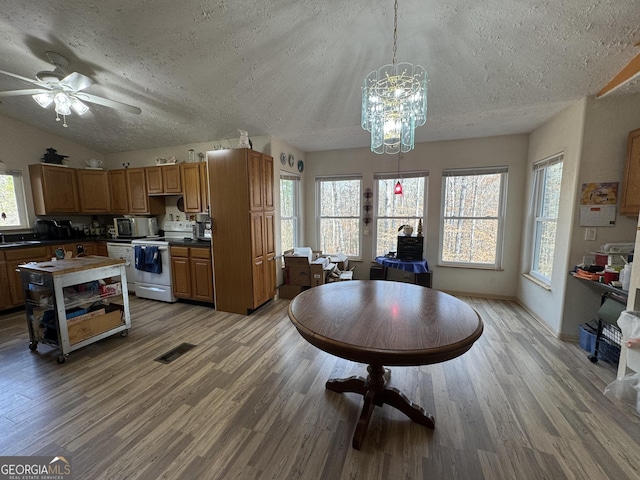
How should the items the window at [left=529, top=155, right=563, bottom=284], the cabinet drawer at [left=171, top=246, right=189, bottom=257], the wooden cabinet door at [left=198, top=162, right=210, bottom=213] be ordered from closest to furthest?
1. the window at [left=529, top=155, right=563, bottom=284]
2. the cabinet drawer at [left=171, top=246, right=189, bottom=257]
3. the wooden cabinet door at [left=198, top=162, right=210, bottom=213]

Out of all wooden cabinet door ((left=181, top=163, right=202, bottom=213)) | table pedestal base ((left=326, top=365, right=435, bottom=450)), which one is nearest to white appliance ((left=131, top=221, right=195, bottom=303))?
wooden cabinet door ((left=181, top=163, right=202, bottom=213))

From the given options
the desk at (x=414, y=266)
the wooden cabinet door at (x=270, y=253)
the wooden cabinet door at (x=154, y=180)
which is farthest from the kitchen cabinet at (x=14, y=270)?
the desk at (x=414, y=266)

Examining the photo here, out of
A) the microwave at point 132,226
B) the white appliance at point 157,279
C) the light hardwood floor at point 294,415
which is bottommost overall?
the light hardwood floor at point 294,415

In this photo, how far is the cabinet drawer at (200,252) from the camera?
3438 millimetres

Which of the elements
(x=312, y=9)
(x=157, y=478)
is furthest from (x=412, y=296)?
(x=312, y=9)

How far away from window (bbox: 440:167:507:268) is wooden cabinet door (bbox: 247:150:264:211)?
2.78 metres

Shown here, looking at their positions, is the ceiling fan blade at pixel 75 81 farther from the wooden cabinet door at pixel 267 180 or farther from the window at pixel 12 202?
the window at pixel 12 202

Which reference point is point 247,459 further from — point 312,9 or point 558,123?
point 558,123

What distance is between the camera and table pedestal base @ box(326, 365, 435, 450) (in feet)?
4.89

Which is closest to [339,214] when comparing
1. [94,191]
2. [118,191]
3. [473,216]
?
[473,216]

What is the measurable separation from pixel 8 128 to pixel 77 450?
473 centimetres

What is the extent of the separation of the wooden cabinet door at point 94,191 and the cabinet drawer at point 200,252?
7.36ft

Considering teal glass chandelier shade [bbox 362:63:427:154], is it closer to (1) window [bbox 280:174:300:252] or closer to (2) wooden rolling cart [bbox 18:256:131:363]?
(1) window [bbox 280:174:300:252]

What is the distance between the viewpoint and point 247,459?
137cm
